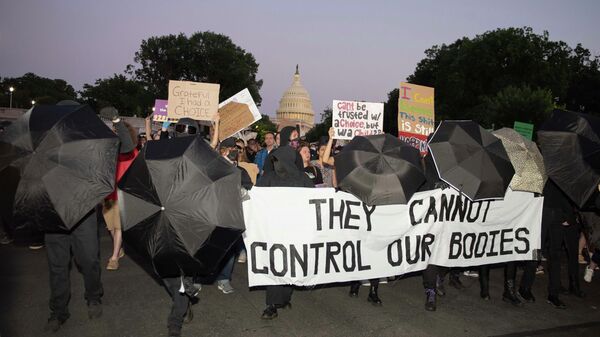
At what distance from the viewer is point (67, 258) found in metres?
4.50

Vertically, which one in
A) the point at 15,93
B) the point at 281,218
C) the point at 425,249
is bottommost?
the point at 425,249

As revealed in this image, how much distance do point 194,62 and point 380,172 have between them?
176 ft

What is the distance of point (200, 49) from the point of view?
55125 mm

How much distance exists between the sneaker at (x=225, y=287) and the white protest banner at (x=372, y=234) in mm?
1109

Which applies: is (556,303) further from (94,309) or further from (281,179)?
(94,309)

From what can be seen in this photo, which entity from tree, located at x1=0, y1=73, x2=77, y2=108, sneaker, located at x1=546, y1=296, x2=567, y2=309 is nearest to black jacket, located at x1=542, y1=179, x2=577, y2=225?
sneaker, located at x1=546, y1=296, x2=567, y2=309

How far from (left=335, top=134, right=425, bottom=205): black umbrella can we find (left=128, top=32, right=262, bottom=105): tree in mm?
49802

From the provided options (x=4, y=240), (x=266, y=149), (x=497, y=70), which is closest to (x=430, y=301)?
(x=266, y=149)

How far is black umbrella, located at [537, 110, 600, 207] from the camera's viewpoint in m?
5.48

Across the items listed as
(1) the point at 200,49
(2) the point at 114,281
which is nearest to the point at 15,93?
(1) the point at 200,49

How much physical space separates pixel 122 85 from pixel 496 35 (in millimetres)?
66239

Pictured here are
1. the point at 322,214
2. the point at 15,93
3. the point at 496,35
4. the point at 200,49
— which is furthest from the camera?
the point at 15,93

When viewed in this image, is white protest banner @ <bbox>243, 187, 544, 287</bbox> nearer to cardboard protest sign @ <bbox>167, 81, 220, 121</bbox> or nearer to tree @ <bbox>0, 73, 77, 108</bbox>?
cardboard protest sign @ <bbox>167, 81, 220, 121</bbox>

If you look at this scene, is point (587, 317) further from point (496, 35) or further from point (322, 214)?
point (496, 35)
